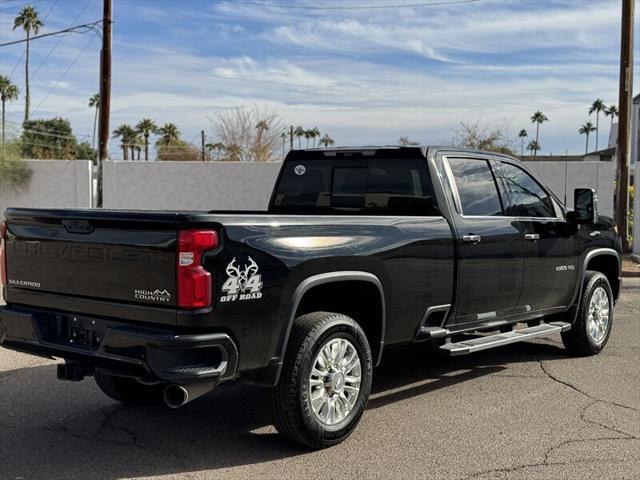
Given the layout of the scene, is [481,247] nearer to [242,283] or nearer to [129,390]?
[242,283]

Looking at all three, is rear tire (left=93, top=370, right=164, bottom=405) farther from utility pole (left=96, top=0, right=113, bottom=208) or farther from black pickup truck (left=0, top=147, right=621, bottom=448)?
utility pole (left=96, top=0, right=113, bottom=208)

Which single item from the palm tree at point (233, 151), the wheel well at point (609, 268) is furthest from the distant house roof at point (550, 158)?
the wheel well at point (609, 268)

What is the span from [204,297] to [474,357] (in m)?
4.30

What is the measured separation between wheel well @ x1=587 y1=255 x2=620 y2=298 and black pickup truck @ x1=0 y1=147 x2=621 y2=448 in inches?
45.8

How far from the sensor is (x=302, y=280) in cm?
474

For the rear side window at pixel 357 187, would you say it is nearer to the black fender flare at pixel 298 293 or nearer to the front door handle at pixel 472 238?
the front door handle at pixel 472 238

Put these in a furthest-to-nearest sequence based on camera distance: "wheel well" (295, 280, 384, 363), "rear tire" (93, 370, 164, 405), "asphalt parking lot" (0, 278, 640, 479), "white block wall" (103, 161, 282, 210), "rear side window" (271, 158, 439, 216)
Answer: "white block wall" (103, 161, 282, 210), "rear side window" (271, 158, 439, 216), "rear tire" (93, 370, 164, 405), "wheel well" (295, 280, 384, 363), "asphalt parking lot" (0, 278, 640, 479)

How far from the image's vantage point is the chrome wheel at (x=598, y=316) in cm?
779

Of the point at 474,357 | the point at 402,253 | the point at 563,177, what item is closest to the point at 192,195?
the point at 563,177

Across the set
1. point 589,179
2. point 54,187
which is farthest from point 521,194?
point 54,187

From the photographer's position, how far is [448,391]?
21.0 feet

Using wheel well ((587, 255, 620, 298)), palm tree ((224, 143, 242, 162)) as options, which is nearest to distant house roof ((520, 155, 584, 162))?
palm tree ((224, 143, 242, 162))

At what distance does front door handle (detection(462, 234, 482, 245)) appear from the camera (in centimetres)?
602

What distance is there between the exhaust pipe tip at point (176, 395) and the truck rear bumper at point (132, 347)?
0.35ft
